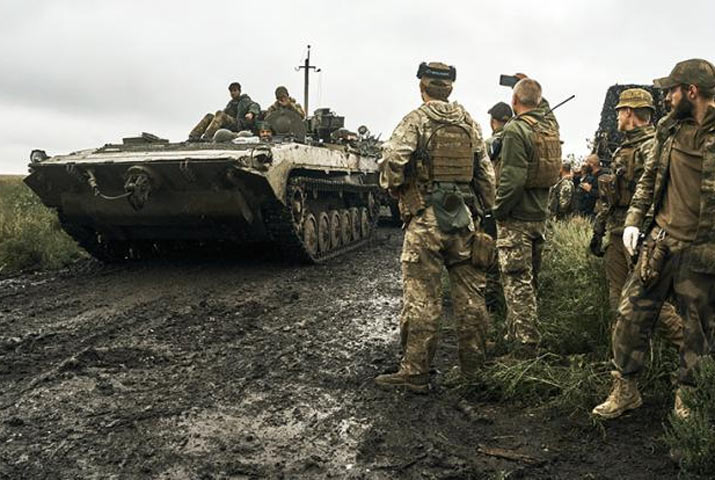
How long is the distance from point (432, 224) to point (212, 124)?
7.40 m

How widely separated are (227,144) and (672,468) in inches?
257

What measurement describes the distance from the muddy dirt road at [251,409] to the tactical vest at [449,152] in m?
1.28

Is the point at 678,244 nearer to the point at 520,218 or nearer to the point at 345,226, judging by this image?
the point at 520,218

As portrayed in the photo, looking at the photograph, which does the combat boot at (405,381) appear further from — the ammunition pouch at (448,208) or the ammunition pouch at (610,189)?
the ammunition pouch at (610,189)

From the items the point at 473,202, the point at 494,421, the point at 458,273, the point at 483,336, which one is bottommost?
the point at 494,421

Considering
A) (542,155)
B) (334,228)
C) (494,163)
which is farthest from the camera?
(334,228)

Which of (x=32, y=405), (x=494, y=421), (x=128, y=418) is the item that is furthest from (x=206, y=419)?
(x=494, y=421)

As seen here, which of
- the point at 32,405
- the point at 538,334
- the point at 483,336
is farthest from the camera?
the point at 538,334

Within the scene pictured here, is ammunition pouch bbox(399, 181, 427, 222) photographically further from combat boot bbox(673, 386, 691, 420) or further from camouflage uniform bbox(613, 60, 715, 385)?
combat boot bbox(673, 386, 691, 420)

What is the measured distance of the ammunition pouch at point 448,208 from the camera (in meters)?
4.34

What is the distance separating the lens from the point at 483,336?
445 centimetres

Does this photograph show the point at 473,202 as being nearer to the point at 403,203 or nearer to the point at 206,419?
the point at 403,203

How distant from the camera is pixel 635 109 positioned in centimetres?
446

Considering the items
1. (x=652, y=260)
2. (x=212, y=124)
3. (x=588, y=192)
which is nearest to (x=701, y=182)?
(x=652, y=260)
